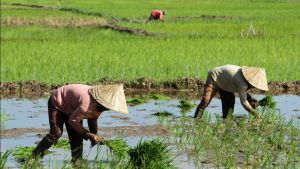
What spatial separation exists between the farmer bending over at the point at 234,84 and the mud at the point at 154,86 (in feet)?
9.21

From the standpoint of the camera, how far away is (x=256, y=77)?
765cm

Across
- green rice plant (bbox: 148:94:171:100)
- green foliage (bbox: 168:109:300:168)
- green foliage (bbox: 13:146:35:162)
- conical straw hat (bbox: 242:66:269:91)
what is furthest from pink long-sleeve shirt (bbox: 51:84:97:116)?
green rice plant (bbox: 148:94:171:100)

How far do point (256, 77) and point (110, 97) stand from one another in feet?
8.14

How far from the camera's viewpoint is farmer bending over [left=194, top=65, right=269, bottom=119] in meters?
7.66

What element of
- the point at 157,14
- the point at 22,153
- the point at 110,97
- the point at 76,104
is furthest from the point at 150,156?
the point at 157,14

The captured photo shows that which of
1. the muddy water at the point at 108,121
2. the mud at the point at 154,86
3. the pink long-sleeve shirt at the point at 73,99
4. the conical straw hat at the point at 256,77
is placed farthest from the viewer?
the mud at the point at 154,86

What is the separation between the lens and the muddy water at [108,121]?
704cm

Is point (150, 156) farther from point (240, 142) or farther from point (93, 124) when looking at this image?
point (240, 142)

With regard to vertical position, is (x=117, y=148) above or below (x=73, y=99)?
below

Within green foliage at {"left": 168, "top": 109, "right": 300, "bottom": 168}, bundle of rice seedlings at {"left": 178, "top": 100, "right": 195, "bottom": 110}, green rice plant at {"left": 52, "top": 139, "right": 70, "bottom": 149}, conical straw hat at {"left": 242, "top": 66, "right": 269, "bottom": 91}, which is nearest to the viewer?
green foliage at {"left": 168, "top": 109, "right": 300, "bottom": 168}

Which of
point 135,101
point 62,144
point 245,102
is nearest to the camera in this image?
point 62,144

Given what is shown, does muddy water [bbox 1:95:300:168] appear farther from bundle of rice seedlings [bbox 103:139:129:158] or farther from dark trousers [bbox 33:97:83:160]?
bundle of rice seedlings [bbox 103:139:129:158]

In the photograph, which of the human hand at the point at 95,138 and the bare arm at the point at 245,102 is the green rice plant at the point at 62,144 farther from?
the bare arm at the point at 245,102

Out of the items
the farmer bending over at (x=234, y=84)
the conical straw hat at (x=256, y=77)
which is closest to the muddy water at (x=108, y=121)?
the farmer bending over at (x=234, y=84)
